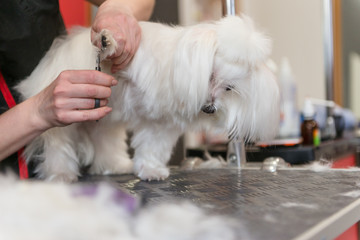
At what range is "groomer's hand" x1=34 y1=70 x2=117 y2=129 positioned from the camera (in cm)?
82

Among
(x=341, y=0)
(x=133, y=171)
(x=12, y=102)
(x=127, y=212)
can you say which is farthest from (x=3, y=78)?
(x=341, y=0)

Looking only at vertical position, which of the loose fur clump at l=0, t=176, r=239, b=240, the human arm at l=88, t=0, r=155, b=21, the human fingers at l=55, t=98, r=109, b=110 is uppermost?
the human arm at l=88, t=0, r=155, b=21

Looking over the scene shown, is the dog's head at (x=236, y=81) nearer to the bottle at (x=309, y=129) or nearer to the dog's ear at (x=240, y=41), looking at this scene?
the dog's ear at (x=240, y=41)

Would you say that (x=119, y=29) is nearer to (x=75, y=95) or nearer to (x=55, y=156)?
(x=75, y=95)

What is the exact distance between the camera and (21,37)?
1.01 meters

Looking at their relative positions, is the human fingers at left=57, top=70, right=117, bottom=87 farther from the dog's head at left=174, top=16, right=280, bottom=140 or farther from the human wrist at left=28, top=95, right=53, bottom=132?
the dog's head at left=174, top=16, right=280, bottom=140

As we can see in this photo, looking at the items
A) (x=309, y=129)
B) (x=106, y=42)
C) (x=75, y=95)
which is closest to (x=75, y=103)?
(x=75, y=95)

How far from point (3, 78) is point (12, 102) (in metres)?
0.07

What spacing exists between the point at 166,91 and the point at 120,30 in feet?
0.53

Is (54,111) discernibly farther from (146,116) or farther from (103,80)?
(146,116)

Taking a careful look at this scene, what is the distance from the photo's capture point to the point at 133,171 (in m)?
1.17

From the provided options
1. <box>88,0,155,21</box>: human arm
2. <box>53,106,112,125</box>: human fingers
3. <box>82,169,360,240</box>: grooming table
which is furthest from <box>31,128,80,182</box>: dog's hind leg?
<box>88,0,155,21</box>: human arm

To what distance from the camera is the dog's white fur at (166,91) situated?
0.82 m

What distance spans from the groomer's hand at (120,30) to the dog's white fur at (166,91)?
0.07 ft
